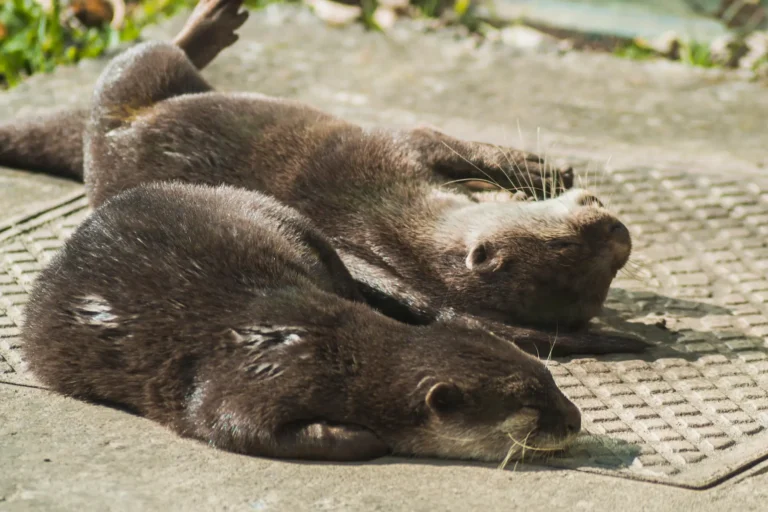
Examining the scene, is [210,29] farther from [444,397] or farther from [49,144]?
[444,397]

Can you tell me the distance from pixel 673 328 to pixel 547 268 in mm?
607

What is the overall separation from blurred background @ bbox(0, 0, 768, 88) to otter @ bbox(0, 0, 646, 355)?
2.46 meters

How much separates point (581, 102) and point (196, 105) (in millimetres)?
2803

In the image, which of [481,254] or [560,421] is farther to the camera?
[481,254]

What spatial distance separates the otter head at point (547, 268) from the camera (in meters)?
4.26

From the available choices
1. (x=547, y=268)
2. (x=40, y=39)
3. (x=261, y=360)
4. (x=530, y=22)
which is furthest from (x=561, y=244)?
(x=530, y=22)

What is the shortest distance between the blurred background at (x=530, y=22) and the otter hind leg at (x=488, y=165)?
3187 mm

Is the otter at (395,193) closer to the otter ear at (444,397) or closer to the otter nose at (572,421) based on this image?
the otter nose at (572,421)

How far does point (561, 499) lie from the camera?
321cm

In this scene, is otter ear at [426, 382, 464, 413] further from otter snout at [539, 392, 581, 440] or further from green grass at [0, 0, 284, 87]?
green grass at [0, 0, 284, 87]

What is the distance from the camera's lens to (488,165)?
192 inches

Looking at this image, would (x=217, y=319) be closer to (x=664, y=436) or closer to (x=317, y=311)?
(x=317, y=311)

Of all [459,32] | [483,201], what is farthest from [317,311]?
[459,32]

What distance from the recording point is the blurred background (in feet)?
25.0
